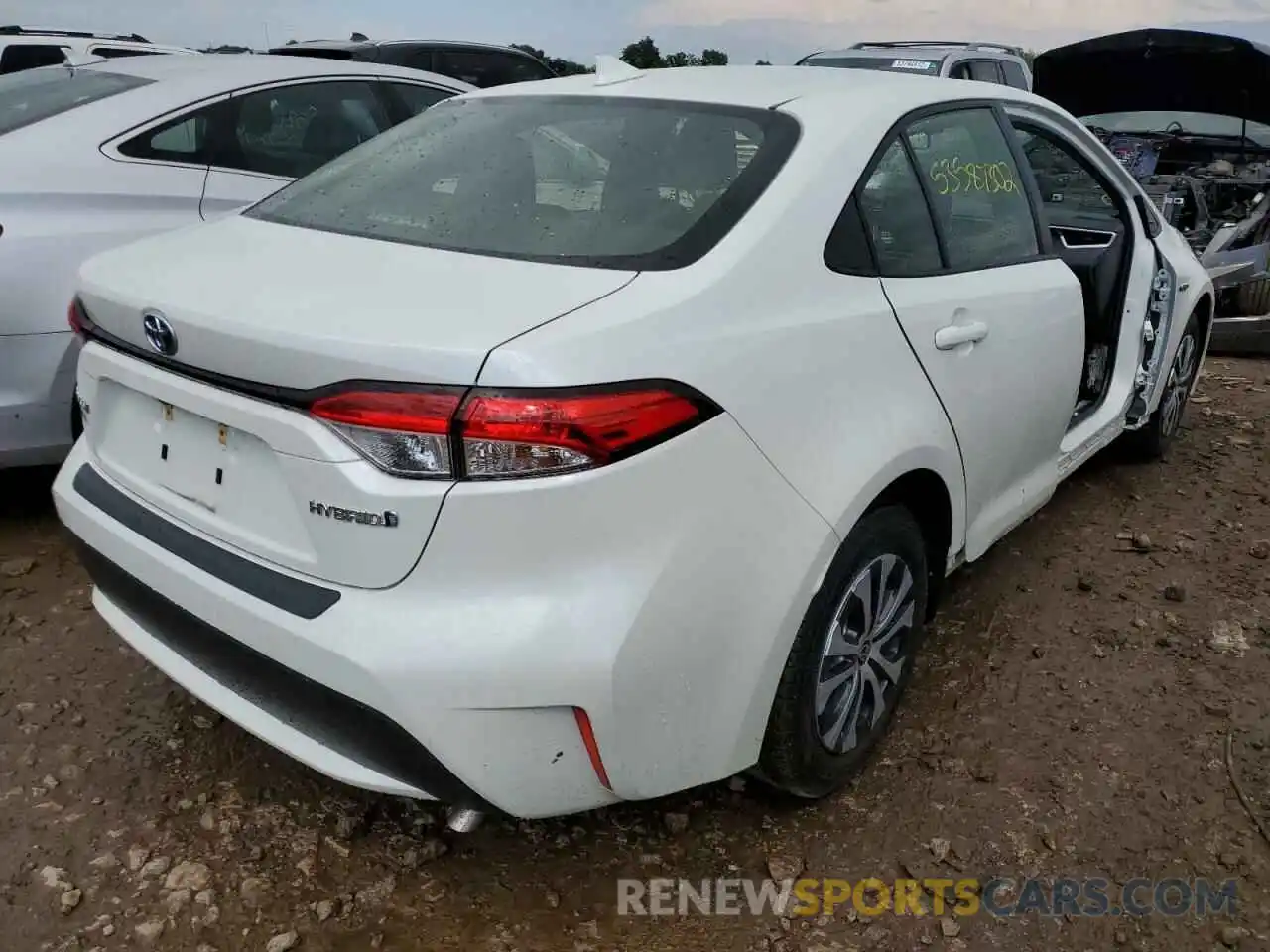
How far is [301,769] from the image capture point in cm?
254

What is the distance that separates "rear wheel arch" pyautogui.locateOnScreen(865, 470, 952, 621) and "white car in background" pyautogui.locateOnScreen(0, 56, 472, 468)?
2.30 metres

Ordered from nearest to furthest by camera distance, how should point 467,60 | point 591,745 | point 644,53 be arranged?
1. point 591,745
2. point 467,60
3. point 644,53

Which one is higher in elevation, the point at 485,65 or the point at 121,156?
the point at 121,156

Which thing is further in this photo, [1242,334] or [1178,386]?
Result: [1242,334]

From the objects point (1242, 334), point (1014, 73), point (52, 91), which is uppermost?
point (52, 91)

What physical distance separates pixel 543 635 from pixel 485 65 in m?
10.5

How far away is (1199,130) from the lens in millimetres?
7414

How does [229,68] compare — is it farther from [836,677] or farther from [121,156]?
[836,677]

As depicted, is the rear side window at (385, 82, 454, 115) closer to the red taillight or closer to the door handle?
the red taillight

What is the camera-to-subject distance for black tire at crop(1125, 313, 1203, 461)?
172 inches

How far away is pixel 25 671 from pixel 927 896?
7.74 ft

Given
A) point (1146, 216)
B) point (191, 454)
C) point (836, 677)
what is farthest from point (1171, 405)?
point (191, 454)

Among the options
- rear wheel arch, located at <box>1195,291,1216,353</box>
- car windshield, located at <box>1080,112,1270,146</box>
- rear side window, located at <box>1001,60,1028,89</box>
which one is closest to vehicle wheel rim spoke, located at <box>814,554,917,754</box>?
rear wheel arch, located at <box>1195,291,1216,353</box>

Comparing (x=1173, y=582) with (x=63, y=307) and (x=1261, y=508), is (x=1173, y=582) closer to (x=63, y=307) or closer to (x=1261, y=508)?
(x=1261, y=508)
